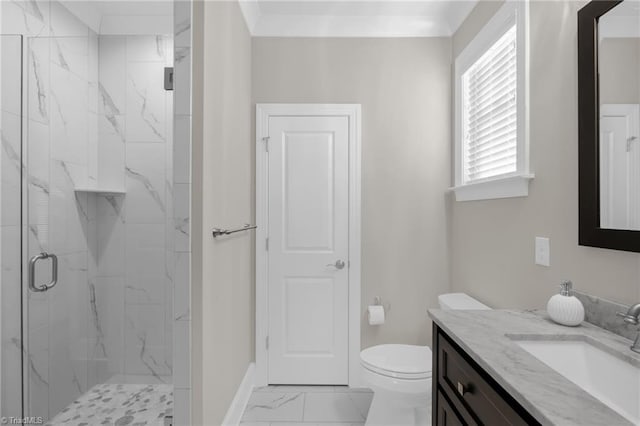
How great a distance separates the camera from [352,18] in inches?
100

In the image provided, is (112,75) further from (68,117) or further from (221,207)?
(221,207)

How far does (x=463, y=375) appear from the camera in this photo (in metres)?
1.08

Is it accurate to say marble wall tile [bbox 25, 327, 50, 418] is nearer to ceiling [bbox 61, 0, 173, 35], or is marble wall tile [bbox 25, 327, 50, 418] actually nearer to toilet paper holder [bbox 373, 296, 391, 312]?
ceiling [bbox 61, 0, 173, 35]

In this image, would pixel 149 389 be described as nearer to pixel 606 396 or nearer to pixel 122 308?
pixel 122 308

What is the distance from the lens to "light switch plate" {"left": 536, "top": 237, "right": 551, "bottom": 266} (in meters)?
1.51

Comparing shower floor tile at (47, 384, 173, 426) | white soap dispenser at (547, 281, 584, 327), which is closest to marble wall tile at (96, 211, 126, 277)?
shower floor tile at (47, 384, 173, 426)

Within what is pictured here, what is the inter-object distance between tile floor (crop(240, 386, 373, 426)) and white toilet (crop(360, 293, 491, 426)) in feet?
0.80

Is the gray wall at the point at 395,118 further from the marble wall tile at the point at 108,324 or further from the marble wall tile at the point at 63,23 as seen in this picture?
the marble wall tile at the point at 108,324

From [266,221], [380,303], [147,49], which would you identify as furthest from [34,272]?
[380,303]

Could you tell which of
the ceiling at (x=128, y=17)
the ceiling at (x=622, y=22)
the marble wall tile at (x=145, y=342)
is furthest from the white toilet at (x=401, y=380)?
the ceiling at (x=128, y=17)

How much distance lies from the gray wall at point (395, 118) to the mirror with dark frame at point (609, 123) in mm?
1305

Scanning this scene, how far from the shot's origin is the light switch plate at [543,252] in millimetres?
1513

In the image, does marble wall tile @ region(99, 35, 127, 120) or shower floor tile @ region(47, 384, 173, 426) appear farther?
marble wall tile @ region(99, 35, 127, 120)

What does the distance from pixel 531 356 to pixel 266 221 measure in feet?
6.32
